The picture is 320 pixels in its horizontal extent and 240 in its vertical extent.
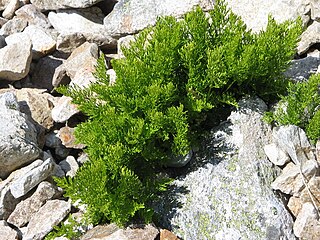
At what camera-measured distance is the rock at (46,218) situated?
5211 millimetres

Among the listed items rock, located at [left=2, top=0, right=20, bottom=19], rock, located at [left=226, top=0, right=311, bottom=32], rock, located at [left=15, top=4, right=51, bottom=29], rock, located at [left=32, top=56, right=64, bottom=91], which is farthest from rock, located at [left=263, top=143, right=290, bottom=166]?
rock, located at [left=2, top=0, right=20, bottom=19]

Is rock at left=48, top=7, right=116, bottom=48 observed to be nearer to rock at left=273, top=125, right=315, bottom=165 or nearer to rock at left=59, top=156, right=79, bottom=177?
rock at left=59, top=156, right=79, bottom=177

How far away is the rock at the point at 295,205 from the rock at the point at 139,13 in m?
2.89

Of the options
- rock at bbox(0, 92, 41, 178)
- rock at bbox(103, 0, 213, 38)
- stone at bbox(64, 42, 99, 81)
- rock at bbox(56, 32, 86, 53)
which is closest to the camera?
rock at bbox(0, 92, 41, 178)

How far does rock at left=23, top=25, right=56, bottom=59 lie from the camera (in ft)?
24.0

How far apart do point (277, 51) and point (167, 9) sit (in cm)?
218

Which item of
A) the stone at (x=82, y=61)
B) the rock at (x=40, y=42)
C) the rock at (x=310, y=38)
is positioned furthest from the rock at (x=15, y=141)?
the rock at (x=310, y=38)

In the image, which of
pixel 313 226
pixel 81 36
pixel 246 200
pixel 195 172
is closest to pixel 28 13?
pixel 81 36

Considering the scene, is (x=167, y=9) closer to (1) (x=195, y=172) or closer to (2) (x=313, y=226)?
(1) (x=195, y=172)

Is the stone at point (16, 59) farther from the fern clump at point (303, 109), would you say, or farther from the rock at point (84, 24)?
the fern clump at point (303, 109)

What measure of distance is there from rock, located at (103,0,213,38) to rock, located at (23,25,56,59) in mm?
744

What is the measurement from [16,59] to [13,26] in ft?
3.60

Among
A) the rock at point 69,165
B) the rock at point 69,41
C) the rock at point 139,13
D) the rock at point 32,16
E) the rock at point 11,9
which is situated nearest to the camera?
the rock at point 69,165

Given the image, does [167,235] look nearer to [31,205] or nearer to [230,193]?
[230,193]
